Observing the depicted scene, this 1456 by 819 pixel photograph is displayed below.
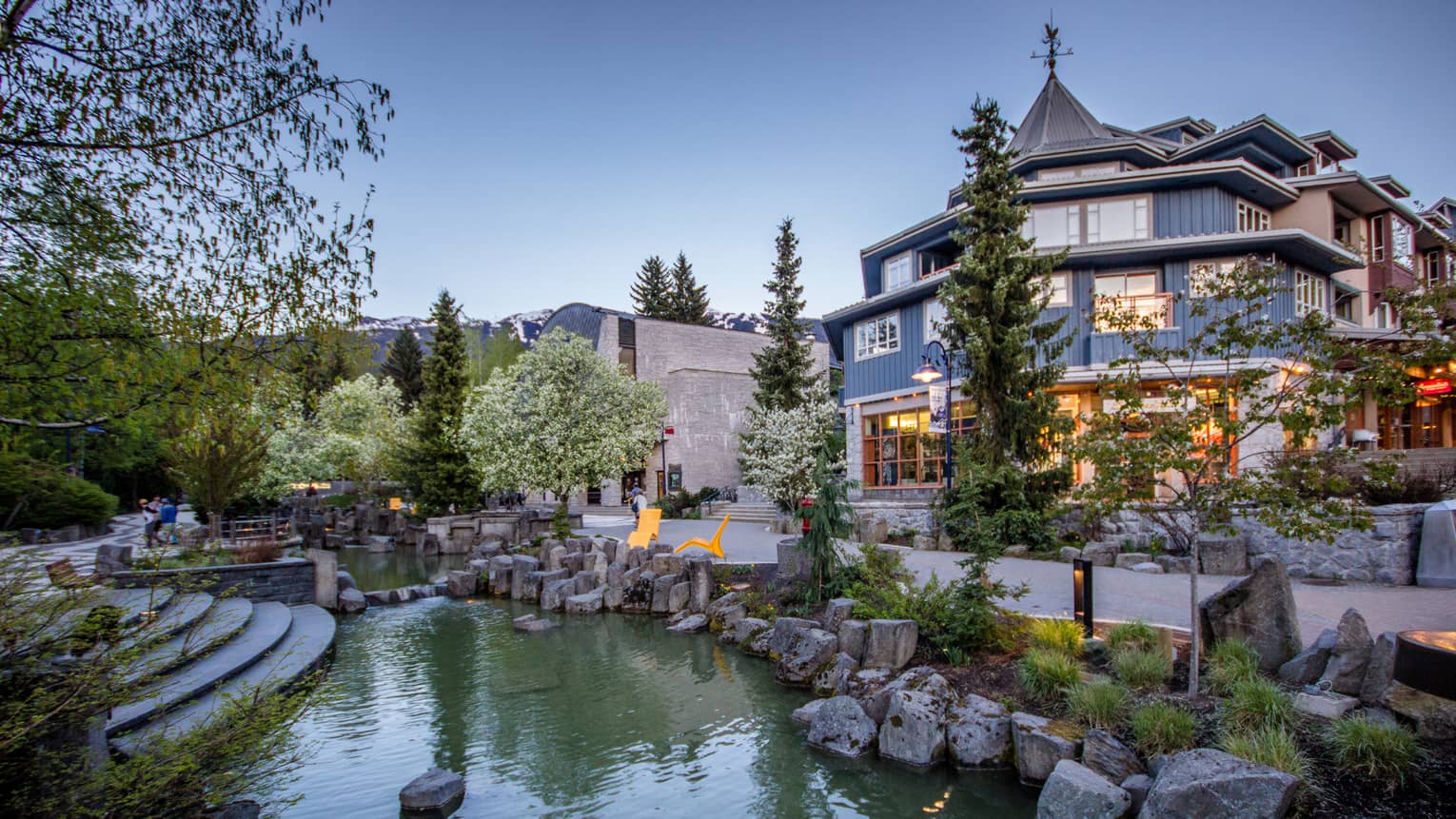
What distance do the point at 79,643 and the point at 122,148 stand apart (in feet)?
11.6

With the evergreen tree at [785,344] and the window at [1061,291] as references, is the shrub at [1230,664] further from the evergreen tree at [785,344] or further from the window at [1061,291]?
the evergreen tree at [785,344]

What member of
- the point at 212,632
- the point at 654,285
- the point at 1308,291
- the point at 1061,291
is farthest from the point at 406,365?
the point at 1308,291

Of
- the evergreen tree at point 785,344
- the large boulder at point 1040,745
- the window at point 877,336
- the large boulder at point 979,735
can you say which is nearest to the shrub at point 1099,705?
the large boulder at point 1040,745

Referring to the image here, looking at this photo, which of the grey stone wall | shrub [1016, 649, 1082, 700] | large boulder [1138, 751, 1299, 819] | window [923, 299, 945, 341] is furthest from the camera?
window [923, 299, 945, 341]

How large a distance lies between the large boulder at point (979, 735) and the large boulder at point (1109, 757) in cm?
86

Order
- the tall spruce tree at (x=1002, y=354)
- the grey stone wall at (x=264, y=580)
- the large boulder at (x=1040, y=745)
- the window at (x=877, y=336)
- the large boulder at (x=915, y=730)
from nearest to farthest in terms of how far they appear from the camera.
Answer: the large boulder at (x=1040, y=745) → the large boulder at (x=915, y=730) → the grey stone wall at (x=264, y=580) → the tall spruce tree at (x=1002, y=354) → the window at (x=877, y=336)

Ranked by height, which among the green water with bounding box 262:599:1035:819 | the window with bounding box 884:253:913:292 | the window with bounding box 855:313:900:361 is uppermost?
the window with bounding box 884:253:913:292

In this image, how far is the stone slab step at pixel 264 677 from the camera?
5.33 metres

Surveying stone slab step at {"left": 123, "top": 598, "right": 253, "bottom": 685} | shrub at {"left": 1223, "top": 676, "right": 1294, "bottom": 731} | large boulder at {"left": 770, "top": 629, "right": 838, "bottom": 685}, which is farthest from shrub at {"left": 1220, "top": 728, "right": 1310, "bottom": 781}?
stone slab step at {"left": 123, "top": 598, "right": 253, "bottom": 685}

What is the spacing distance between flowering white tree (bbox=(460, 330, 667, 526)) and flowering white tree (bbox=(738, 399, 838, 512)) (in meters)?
5.21

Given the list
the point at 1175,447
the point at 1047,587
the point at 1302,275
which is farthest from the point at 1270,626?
the point at 1302,275

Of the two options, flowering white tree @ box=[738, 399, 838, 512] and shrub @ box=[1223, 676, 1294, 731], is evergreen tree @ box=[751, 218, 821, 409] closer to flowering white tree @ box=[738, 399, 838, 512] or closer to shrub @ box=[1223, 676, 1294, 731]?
flowering white tree @ box=[738, 399, 838, 512]

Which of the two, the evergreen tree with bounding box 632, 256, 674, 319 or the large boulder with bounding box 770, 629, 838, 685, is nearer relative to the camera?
the large boulder with bounding box 770, 629, 838, 685

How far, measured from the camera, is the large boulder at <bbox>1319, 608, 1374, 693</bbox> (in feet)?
20.2
